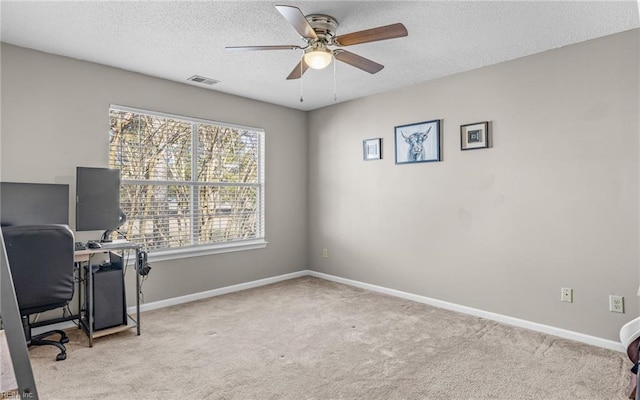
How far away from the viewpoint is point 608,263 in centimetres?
275

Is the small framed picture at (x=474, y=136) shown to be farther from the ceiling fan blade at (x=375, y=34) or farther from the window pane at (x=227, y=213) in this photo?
the window pane at (x=227, y=213)

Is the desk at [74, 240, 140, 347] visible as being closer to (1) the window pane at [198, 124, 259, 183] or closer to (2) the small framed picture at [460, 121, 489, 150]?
(1) the window pane at [198, 124, 259, 183]

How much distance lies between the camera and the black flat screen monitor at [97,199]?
307 cm

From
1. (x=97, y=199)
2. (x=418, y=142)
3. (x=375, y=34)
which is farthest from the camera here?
(x=418, y=142)

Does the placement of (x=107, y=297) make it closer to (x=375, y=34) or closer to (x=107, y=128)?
(x=107, y=128)

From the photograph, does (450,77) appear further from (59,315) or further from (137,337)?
(59,315)

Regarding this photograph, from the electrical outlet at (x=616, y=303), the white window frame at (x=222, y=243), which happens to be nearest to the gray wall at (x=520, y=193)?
the electrical outlet at (x=616, y=303)

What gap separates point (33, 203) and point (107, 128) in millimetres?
968

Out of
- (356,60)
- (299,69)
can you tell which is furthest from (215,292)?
(356,60)

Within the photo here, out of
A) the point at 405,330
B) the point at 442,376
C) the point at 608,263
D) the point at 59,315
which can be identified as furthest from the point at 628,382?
the point at 59,315

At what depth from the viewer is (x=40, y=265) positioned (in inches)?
93.5

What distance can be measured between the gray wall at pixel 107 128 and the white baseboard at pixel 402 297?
0.24ft

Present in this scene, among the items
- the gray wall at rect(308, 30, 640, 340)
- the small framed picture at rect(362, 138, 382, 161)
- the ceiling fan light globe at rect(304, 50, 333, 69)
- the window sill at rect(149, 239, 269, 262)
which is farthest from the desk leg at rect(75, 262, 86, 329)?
the small framed picture at rect(362, 138, 382, 161)

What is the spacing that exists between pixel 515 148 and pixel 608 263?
45.7 inches
